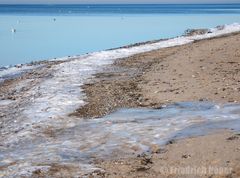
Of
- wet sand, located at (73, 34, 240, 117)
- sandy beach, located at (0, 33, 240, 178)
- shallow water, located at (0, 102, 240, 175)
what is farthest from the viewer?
wet sand, located at (73, 34, 240, 117)

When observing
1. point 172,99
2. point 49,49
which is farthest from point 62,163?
point 49,49

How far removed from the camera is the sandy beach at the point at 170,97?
27.0 ft

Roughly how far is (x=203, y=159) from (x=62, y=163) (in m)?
2.73

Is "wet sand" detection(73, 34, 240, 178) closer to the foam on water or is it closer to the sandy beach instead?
the sandy beach

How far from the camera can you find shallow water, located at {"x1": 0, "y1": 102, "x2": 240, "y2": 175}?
9222mm

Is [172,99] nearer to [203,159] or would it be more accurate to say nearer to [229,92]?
[229,92]

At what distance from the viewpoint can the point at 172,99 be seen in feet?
45.3

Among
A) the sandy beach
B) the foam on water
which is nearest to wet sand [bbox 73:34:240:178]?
the sandy beach

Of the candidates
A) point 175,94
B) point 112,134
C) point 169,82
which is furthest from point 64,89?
point 112,134

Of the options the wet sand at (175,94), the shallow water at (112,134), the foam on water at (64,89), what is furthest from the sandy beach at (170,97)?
the foam on water at (64,89)

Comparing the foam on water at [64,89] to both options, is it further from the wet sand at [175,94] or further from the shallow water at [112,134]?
the shallow water at [112,134]

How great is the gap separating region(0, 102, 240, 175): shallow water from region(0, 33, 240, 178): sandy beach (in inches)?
12.4

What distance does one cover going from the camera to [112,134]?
10.5 m

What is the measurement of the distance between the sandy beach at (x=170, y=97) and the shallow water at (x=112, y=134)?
1.04 ft
